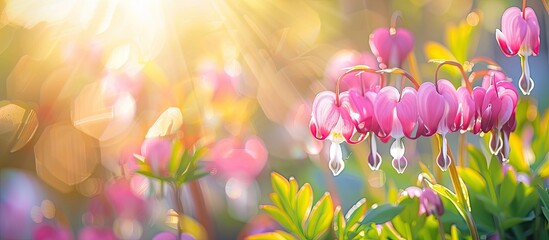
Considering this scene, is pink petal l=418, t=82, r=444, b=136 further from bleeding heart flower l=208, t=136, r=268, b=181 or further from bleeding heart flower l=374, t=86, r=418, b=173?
bleeding heart flower l=208, t=136, r=268, b=181

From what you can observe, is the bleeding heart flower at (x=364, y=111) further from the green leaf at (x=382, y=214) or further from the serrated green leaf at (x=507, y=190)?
the serrated green leaf at (x=507, y=190)

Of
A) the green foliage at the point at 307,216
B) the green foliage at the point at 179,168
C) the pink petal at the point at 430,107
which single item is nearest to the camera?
the pink petal at the point at 430,107

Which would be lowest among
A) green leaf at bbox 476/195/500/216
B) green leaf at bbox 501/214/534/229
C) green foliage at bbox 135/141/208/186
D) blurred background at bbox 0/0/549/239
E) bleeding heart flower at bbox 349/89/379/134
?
blurred background at bbox 0/0/549/239

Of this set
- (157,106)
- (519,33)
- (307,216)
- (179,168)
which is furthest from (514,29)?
(157,106)

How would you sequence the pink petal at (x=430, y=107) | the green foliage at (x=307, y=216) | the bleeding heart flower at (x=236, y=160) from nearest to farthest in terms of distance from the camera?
the pink petal at (x=430, y=107), the green foliage at (x=307, y=216), the bleeding heart flower at (x=236, y=160)

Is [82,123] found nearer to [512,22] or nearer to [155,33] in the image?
[155,33]

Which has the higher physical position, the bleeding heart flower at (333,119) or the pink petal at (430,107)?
the pink petal at (430,107)

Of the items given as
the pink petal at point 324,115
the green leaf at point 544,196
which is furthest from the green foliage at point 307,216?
the green leaf at point 544,196

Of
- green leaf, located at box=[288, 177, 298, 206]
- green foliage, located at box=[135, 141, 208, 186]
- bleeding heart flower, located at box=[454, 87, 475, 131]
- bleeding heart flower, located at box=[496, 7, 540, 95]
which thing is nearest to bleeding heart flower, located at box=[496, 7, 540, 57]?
bleeding heart flower, located at box=[496, 7, 540, 95]
